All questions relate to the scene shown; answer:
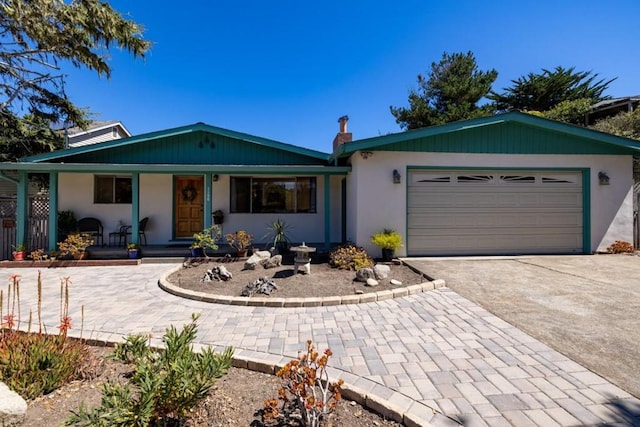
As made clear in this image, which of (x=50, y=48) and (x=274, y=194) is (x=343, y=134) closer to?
(x=274, y=194)

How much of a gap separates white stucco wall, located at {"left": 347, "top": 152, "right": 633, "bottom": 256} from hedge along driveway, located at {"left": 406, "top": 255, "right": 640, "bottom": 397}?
0.94 metres

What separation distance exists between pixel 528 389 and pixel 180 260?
7838 mm

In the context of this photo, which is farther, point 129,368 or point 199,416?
point 129,368

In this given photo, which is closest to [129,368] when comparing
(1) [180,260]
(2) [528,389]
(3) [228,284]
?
(3) [228,284]

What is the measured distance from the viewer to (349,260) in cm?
693

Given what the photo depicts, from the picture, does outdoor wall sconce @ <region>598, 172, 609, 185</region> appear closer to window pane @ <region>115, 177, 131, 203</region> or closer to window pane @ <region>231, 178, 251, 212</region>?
window pane @ <region>231, 178, 251, 212</region>

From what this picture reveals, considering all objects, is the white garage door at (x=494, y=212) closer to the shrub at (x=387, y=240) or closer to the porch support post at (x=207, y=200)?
the shrub at (x=387, y=240)

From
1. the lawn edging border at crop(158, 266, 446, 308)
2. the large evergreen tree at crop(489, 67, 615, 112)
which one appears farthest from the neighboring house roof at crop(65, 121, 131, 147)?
the large evergreen tree at crop(489, 67, 615, 112)

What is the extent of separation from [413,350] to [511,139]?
7.53 m

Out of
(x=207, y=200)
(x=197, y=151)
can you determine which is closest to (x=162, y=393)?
(x=207, y=200)

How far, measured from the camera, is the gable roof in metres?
7.98

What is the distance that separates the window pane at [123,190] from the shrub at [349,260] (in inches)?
286

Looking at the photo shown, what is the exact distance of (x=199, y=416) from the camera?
2121mm

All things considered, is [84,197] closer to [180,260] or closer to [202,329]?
[180,260]
